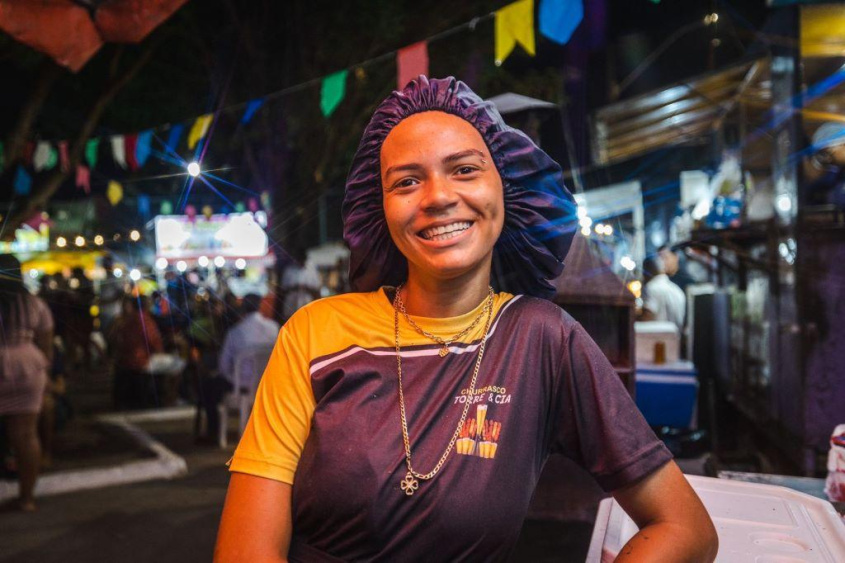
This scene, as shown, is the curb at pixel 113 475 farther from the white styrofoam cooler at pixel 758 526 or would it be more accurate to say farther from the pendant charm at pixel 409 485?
the pendant charm at pixel 409 485

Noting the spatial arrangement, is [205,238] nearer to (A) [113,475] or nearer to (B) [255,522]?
A: (A) [113,475]

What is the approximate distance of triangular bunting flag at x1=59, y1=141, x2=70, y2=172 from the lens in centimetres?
1013

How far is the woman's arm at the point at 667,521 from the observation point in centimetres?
142

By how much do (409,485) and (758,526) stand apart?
1.12 meters

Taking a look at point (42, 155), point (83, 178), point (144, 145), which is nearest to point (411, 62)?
point (144, 145)

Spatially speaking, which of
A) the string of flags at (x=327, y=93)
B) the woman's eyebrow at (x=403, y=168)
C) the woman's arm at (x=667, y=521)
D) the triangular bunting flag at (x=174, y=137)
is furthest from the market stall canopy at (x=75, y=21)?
the triangular bunting flag at (x=174, y=137)

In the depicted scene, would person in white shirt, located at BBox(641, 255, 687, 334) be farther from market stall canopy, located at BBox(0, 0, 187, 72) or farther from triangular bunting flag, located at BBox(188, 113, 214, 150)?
market stall canopy, located at BBox(0, 0, 187, 72)

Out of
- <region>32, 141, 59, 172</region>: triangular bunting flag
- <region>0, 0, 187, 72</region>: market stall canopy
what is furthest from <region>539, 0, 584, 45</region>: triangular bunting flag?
<region>32, 141, 59, 172</region>: triangular bunting flag

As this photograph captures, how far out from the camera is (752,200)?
299 inches

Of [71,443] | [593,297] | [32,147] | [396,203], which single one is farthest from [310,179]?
[396,203]

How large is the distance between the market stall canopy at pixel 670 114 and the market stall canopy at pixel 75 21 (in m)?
6.39

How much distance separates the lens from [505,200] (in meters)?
1.76

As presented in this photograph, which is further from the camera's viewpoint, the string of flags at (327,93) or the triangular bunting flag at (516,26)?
the triangular bunting flag at (516,26)

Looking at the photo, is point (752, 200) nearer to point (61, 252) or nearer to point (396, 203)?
point (396, 203)
